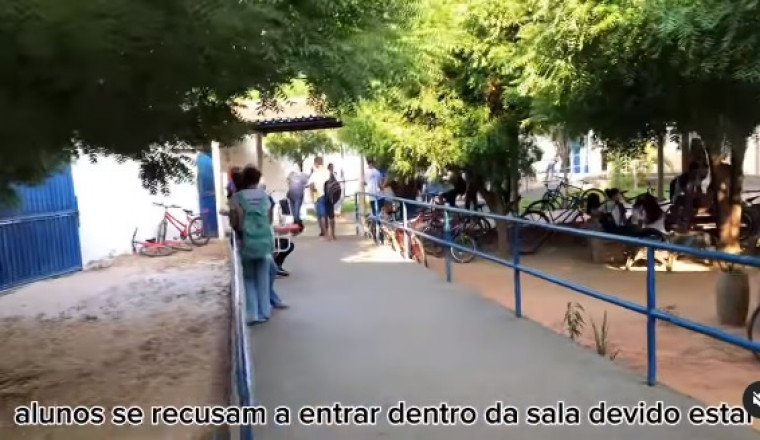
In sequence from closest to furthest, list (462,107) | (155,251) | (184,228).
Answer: (462,107), (155,251), (184,228)

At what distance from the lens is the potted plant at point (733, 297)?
7.51m

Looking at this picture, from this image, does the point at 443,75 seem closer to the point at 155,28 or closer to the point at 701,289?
the point at 701,289

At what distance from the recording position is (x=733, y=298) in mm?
7543

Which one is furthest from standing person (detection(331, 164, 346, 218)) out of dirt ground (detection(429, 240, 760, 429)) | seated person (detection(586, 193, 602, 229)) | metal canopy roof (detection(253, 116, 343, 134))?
seated person (detection(586, 193, 602, 229))

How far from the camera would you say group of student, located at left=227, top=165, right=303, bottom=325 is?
6.91 metres

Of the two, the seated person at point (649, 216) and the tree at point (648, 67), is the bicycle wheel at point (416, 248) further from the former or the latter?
the seated person at point (649, 216)

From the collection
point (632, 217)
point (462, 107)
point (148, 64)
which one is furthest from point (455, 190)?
point (148, 64)

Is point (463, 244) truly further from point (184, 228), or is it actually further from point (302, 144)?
point (302, 144)

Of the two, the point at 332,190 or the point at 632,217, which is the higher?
the point at 332,190

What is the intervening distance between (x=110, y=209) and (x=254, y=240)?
7.48 metres

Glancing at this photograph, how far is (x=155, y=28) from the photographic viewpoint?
2.68m

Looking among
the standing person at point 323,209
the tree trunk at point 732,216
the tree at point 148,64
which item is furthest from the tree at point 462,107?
the tree at point 148,64

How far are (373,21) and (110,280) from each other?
26.9ft

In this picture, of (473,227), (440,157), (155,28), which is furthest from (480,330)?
(473,227)
